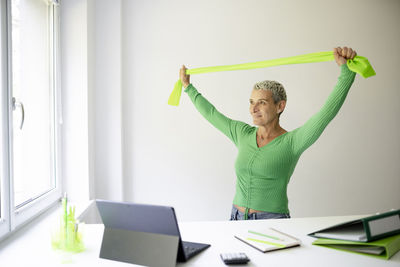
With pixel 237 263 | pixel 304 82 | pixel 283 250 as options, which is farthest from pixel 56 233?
pixel 304 82

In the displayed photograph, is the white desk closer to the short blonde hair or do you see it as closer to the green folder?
the green folder

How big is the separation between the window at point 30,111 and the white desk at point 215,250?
0.24m

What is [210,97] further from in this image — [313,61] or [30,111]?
[30,111]

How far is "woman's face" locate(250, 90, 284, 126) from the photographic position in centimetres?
227

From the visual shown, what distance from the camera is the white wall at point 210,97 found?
10.8ft

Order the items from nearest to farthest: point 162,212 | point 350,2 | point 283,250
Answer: point 162,212, point 283,250, point 350,2

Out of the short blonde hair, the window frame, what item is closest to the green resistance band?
the short blonde hair

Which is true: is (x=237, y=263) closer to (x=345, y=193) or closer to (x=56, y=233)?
(x=56, y=233)

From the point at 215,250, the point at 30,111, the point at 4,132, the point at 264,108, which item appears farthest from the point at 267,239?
the point at 30,111

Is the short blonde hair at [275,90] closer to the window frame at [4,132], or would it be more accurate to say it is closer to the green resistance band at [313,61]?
the green resistance band at [313,61]

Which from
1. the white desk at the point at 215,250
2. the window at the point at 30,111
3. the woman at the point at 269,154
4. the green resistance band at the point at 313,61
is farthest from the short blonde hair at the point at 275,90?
the window at the point at 30,111

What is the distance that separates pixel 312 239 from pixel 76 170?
6.39 ft

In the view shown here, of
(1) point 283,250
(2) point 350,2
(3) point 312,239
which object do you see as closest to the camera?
(1) point 283,250

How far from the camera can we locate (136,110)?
10.8 feet
